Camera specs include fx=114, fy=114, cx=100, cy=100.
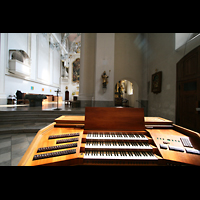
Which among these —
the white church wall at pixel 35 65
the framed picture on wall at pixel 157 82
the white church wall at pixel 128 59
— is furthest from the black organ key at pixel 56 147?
the white church wall at pixel 35 65

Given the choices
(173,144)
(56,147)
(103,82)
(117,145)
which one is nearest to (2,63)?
(103,82)

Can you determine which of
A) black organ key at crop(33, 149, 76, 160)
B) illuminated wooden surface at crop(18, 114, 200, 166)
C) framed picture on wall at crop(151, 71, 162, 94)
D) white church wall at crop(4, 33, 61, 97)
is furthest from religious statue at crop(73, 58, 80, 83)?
black organ key at crop(33, 149, 76, 160)

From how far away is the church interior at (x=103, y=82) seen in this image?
3.40m

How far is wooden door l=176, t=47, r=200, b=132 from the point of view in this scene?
13.1 ft

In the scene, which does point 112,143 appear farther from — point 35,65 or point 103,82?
point 35,65

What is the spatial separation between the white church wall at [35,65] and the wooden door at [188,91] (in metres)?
10.6

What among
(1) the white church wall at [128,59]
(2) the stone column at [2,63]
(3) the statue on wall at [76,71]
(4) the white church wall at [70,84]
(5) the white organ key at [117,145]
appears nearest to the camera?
(5) the white organ key at [117,145]

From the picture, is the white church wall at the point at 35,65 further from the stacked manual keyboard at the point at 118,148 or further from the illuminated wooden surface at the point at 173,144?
the illuminated wooden surface at the point at 173,144

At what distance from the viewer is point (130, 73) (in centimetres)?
853

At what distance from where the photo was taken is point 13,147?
2.77 meters

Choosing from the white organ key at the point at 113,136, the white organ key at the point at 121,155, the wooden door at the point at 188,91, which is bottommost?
the white organ key at the point at 121,155
